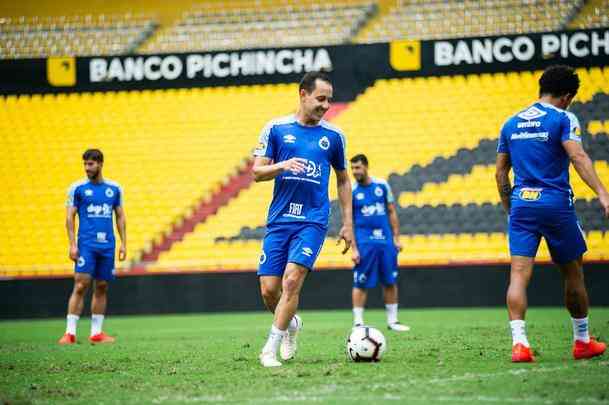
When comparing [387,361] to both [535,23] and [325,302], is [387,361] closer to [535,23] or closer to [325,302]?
[325,302]

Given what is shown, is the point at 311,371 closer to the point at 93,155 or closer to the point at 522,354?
the point at 522,354

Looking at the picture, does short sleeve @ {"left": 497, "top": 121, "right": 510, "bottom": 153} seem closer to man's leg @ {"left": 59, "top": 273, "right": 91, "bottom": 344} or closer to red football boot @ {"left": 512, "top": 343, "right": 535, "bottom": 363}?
red football boot @ {"left": 512, "top": 343, "right": 535, "bottom": 363}

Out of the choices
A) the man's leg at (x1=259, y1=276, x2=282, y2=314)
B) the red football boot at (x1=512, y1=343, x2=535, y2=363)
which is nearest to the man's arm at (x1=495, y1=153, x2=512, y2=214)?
the red football boot at (x1=512, y1=343, x2=535, y2=363)

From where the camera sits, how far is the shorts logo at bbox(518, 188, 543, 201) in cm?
735

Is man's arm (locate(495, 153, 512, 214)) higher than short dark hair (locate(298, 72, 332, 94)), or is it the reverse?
short dark hair (locate(298, 72, 332, 94))

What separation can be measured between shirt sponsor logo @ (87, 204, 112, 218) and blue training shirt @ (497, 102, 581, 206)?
655cm

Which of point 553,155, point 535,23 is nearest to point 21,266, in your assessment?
point 535,23

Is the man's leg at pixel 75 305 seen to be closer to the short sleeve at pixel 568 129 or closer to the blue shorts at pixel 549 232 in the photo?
the blue shorts at pixel 549 232

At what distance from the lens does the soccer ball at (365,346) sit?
7996mm

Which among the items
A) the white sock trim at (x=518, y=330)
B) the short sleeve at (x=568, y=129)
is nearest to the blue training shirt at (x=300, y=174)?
the white sock trim at (x=518, y=330)

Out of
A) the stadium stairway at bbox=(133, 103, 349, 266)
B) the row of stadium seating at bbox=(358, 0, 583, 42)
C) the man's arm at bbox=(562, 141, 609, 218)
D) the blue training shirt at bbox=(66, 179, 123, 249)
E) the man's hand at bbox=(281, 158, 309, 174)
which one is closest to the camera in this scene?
the man's arm at bbox=(562, 141, 609, 218)

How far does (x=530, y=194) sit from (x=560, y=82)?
87 centimetres

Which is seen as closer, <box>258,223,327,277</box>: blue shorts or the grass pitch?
the grass pitch

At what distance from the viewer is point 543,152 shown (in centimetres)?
734
